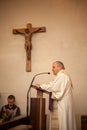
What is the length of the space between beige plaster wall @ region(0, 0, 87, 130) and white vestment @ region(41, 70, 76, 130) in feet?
4.47

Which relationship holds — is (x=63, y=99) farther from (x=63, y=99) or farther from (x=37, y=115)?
(x=37, y=115)

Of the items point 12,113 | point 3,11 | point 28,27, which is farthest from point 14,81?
point 3,11

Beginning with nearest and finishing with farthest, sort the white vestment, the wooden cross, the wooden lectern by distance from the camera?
the wooden lectern → the white vestment → the wooden cross

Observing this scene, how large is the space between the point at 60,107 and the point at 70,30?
246 cm

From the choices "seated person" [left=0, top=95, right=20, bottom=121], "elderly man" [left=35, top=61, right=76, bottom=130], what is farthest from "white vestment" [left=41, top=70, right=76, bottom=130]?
"seated person" [left=0, top=95, right=20, bottom=121]

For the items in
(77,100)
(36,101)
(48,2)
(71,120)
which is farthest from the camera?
(48,2)

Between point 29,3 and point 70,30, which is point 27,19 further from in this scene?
point 70,30

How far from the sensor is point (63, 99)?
593 centimetres

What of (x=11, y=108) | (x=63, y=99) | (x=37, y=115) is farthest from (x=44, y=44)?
(x=37, y=115)

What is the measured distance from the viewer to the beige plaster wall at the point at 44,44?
7.39m

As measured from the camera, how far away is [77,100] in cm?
733

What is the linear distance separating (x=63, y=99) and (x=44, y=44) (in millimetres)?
2229

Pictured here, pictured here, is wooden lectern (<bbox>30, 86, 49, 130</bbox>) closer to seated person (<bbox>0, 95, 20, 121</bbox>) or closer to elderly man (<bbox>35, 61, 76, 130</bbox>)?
elderly man (<bbox>35, 61, 76, 130</bbox>)

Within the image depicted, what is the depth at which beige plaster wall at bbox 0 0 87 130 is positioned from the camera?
24.3 ft
